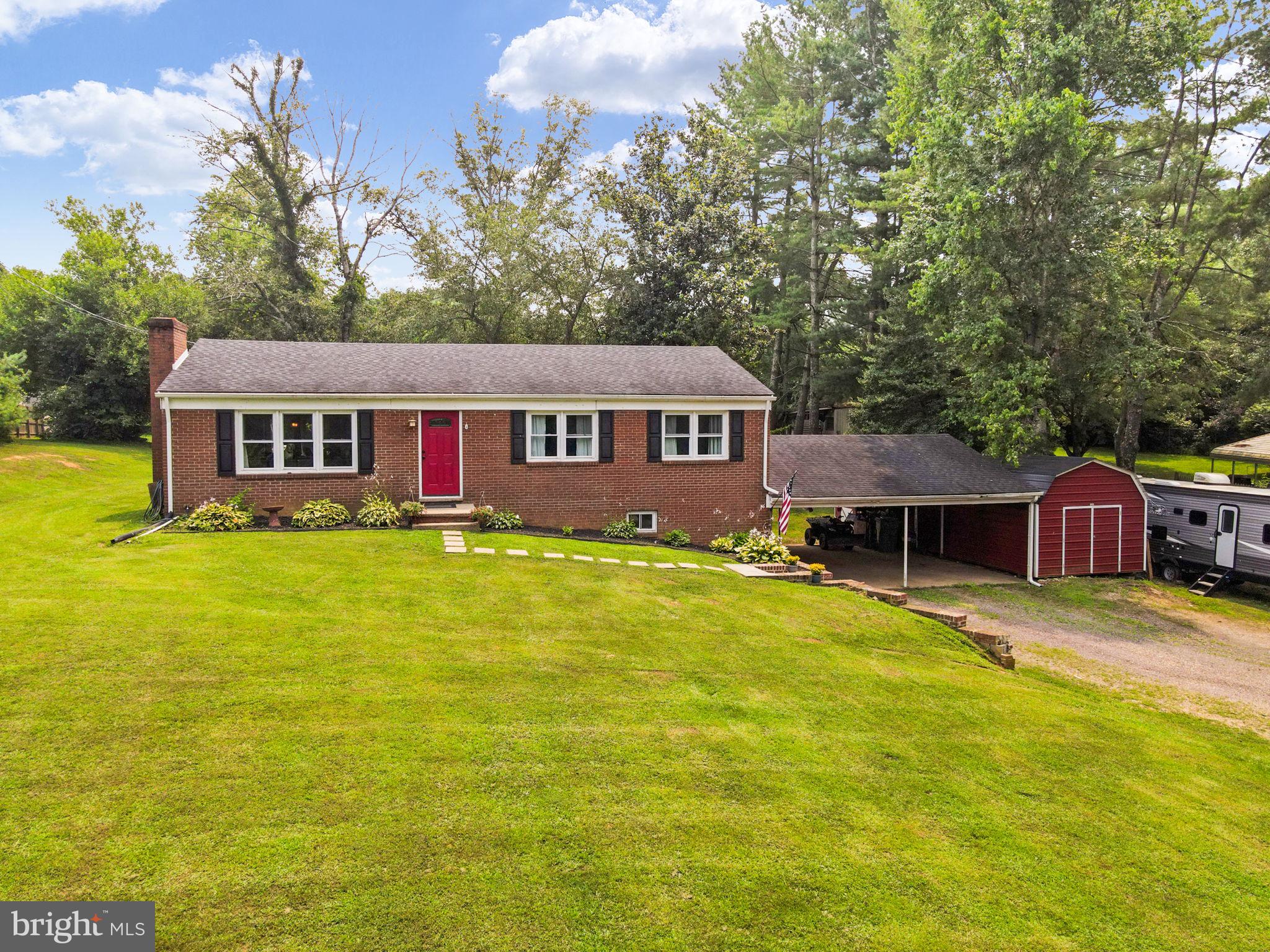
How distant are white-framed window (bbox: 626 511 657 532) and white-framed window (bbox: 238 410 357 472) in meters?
7.29

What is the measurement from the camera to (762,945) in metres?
4.45

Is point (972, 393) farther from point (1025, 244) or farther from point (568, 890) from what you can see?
point (568, 890)

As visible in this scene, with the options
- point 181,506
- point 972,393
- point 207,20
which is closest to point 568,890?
point 181,506

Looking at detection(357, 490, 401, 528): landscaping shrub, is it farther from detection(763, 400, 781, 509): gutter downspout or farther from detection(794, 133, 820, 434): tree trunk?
detection(794, 133, 820, 434): tree trunk

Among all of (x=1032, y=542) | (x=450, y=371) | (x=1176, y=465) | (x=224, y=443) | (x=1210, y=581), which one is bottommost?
(x=1210, y=581)

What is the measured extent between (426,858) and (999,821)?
505 cm

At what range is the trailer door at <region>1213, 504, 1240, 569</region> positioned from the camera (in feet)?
67.2

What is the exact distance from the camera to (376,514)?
1662cm

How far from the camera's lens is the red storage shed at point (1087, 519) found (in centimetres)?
2169

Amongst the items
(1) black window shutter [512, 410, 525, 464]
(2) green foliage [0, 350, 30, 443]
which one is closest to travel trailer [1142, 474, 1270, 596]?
(1) black window shutter [512, 410, 525, 464]

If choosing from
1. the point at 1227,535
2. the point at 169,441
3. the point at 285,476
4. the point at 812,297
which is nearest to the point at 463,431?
the point at 285,476

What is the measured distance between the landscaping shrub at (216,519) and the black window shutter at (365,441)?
2.82 meters

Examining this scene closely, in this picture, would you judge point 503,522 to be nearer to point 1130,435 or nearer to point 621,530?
point 621,530

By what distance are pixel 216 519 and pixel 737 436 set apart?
1298cm
